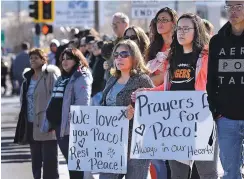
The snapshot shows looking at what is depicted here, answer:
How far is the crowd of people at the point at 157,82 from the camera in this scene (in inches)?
258

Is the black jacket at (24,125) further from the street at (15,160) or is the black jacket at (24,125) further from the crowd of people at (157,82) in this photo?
the street at (15,160)

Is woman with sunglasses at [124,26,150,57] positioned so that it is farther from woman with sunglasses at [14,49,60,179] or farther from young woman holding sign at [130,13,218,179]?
young woman holding sign at [130,13,218,179]

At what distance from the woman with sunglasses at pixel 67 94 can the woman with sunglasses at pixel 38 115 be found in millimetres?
709

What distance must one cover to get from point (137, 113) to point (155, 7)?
47.6 feet

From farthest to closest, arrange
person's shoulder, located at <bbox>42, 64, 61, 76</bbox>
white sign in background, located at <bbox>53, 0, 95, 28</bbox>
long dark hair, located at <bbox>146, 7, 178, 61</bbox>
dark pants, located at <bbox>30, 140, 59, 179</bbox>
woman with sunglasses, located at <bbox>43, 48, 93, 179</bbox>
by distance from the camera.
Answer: white sign in background, located at <bbox>53, 0, 95, 28</bbox> < person's shoulder, located at <bbox>42, 64, 61, 76</bbox> < dark pants, located at <bbox>30, 140, 59, 179</bbox> < woman with sunglasses, located at <bbox>43, 48, 93, 179</bbox> < long dark hair, located at <bbox>146, 7, 178, 61</bbox>

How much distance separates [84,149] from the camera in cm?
782

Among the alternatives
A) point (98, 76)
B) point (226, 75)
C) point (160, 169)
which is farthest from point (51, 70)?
point (226, 75)

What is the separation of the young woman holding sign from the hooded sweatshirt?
600 millimetres

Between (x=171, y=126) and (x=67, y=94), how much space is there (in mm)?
2130

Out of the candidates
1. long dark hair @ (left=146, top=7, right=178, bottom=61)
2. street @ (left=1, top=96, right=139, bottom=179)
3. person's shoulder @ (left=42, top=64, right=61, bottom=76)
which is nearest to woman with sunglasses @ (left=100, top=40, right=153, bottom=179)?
long dark hair @ (left=146, top=7, right=178, bottom=61)

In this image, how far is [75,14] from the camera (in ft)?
134

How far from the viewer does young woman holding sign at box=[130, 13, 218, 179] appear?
7.22m

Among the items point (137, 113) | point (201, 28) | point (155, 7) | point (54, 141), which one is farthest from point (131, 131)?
point (155, 7)

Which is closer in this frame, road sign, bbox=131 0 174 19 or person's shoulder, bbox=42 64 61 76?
person's shoulder, bbox=42 64 61 76
